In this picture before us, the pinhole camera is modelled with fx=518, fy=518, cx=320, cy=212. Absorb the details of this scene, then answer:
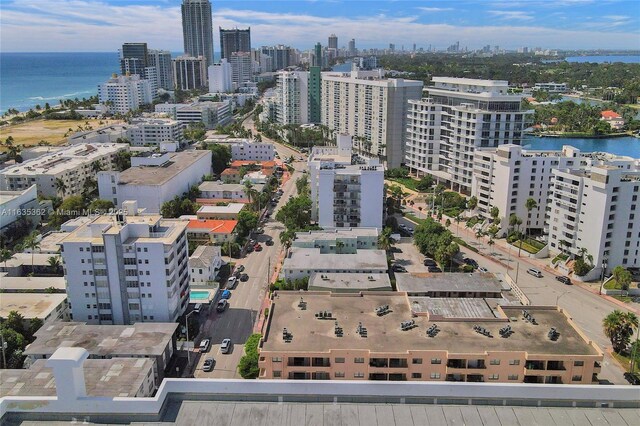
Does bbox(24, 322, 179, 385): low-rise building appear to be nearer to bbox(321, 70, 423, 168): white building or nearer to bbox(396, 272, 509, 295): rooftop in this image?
bbox(396, 272, 509, 295): rooftop

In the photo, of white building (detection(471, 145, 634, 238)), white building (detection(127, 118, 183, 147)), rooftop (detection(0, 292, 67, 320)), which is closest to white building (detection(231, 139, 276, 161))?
white building (detection(127, 118, 183, 147))

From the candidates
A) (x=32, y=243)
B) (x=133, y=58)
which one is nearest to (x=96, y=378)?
(x=32, y=243)

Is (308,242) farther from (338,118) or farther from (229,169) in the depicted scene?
(338,118)

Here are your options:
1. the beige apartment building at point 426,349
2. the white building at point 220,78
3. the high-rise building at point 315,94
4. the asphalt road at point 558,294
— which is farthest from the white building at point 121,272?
the white building at point 220,78

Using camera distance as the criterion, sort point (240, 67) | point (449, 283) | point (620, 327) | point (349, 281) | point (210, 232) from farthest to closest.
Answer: point (240, 67) < point (210, 232) < point (349, 281) < point (449, 283) < point (620, 327)

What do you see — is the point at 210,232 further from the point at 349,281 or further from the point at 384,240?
the point at 349,281

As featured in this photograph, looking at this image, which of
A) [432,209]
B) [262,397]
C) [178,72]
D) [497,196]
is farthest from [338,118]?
[178,72]
